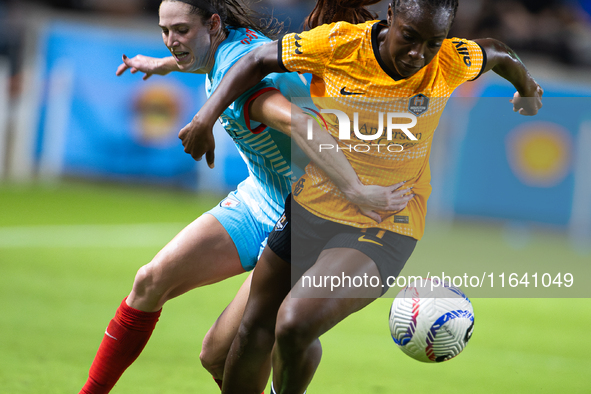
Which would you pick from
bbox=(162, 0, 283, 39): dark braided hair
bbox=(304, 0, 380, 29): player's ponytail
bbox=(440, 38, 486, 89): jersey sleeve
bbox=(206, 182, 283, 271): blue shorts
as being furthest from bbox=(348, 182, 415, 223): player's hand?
bbox=(162, 0, 283, 39): dark braided hair

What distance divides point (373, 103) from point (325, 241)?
61cm

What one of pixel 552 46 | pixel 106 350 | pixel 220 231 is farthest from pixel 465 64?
pixel 552 46

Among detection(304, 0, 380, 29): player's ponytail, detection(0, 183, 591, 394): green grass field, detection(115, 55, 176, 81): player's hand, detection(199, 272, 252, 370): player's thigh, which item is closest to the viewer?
detection(304, 0, 380, 29): player's ponytail

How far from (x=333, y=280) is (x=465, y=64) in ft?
3.65

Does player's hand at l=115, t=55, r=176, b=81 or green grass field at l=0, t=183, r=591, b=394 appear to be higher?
player's hand at l=115, t=55, r=176, b=81

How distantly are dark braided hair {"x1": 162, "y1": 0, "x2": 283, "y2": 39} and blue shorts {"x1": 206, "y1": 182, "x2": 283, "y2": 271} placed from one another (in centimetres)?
90

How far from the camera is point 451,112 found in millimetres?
12195

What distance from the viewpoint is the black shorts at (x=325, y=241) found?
2852 millimetres

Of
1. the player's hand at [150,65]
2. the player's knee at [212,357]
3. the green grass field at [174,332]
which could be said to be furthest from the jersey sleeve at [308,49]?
the green grass field at [174,332]

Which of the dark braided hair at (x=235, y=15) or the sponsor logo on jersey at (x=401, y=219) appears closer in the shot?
the sponsor logo on jersey at (x=401, y=219)

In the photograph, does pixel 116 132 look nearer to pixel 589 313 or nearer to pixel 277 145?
pixel 589 313

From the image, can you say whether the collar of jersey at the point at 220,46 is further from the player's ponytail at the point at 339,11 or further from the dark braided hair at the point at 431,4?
the dark braided hair at the point at 431,4

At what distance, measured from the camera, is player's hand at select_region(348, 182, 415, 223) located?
2.93m

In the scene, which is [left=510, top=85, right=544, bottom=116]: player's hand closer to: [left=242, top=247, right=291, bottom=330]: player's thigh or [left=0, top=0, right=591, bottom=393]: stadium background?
[left=242, top=247, right=291, bottom=330]: player's thigh
